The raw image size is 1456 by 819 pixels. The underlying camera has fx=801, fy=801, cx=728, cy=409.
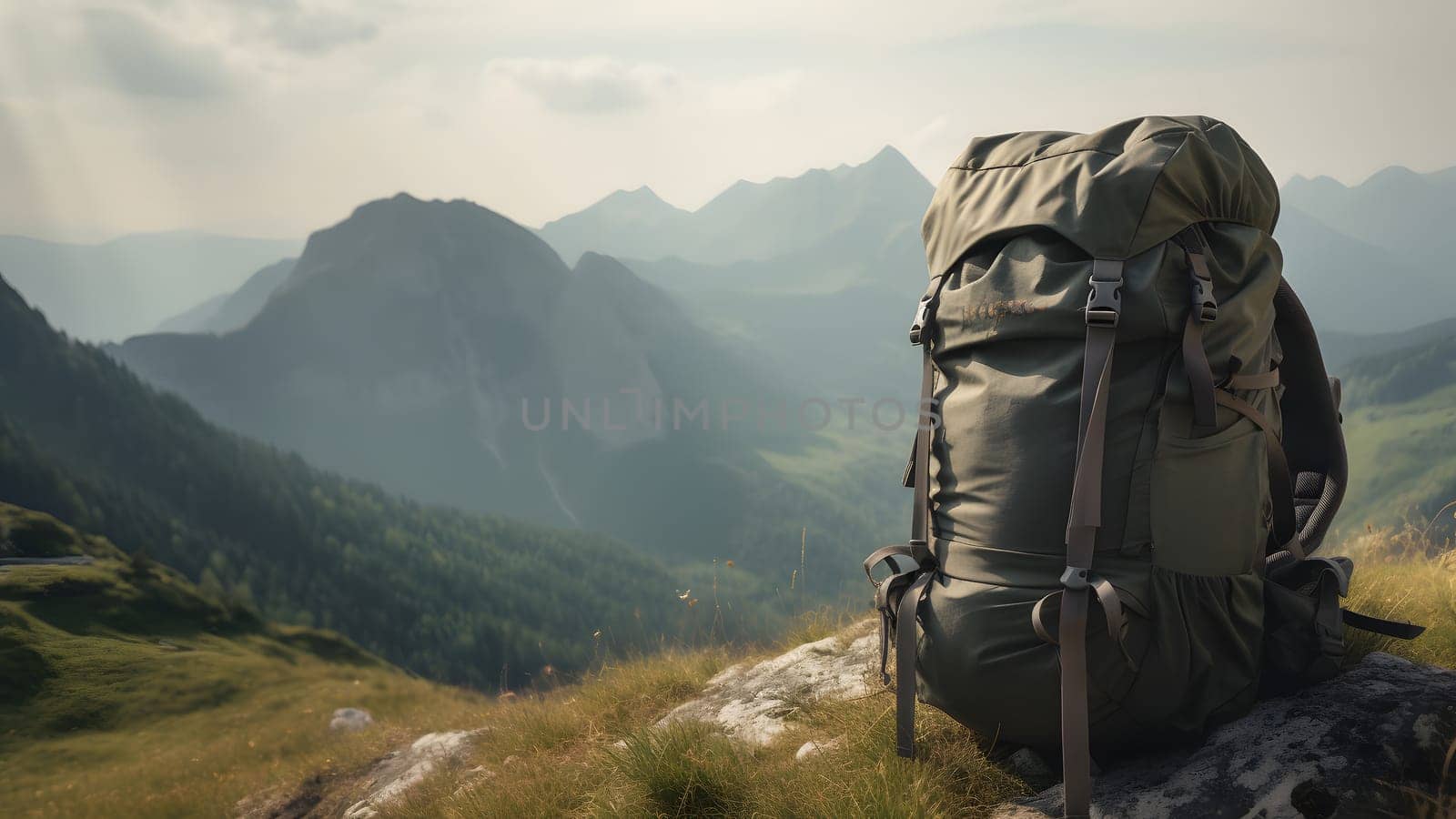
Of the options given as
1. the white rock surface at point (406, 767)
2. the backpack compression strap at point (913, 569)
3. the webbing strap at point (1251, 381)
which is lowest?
the white rock surface at point (406, 767)

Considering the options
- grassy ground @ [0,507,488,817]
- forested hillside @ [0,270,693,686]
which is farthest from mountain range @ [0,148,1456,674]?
grassy ground @ [0,507,488,817]

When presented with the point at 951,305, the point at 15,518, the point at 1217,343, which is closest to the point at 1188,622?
the point at 1217,343

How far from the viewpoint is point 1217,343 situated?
2.44 m

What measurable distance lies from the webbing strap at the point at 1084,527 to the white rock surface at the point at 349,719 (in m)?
11.5

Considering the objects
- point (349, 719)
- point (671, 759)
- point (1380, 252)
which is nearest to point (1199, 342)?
point (671, 759)

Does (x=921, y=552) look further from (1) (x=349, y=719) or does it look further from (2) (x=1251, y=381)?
(1) (x=349, y=719)

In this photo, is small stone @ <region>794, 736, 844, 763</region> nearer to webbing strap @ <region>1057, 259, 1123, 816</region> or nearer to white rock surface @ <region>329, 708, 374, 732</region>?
webbing strap @ <region>1057, 259, 1123, 816</region>

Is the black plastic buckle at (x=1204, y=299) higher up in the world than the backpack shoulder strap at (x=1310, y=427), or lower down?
higher up

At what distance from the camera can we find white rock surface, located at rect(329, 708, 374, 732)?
1172 centimetres

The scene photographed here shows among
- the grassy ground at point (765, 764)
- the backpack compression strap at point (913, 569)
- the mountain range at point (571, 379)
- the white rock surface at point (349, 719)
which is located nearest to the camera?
the grassy ground at point (765, 764)

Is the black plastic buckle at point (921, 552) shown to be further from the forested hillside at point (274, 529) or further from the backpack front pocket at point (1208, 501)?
the forested hillside at point (274, 529)

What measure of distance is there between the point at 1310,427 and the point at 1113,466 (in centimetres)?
132

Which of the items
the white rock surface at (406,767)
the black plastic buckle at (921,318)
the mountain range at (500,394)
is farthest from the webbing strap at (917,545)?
the mountain range at (500,394)

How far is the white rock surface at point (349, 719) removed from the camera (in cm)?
1172
